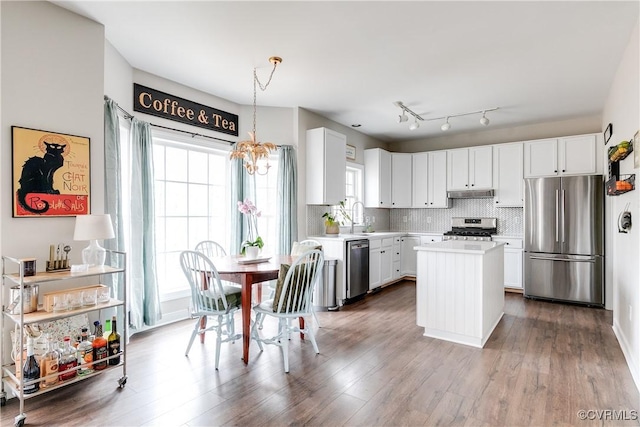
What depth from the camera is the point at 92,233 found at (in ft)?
8.00

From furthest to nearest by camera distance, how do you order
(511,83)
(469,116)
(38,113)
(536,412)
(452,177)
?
(452,177) → (469,116) → (511,83) → (38,113) → (536,412)

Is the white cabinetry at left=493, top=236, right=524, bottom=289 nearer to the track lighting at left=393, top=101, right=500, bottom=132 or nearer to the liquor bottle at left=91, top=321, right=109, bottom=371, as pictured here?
the track lighting at left=393, top=101, right=500, bottom=132

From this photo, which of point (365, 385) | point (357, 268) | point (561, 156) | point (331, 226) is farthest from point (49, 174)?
point (561, 156)

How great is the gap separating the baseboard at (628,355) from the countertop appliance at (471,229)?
2428mm

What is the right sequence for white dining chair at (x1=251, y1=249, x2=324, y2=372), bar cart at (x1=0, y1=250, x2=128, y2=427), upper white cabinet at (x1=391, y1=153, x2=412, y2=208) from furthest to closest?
upper white cabinet at (x1=391, y1=153, x2=412, y2=208)
white dining chair at (x1=251, y1=249, x2=324, y2=372)
bar cart at (x1=0, y1=250, x2=128, y2=427)

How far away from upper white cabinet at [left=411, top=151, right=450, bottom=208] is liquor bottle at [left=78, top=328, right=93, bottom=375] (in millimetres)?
5643

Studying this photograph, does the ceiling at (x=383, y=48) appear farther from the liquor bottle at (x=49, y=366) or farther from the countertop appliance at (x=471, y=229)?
the liquor bottle at (x=49, y=366)

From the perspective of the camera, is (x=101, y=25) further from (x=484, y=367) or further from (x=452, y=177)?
(x=452, y=177)

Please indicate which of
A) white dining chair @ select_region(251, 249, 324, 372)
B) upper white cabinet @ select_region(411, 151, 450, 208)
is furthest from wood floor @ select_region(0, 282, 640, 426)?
upper white cabinet @ select_region(411, 151, 450, 208)

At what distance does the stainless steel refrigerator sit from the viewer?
15.4ft

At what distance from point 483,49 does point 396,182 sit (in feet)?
12.2

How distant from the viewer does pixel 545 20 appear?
2695 millimetres

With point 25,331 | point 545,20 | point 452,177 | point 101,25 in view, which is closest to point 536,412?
point 545,20

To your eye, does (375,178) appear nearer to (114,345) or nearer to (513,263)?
(513,263)
